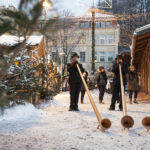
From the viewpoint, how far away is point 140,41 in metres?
11.5

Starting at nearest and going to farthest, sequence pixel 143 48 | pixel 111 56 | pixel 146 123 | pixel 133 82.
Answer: pixel 146 123, pixel 133 82, pixel 143 48, pixel 111 56

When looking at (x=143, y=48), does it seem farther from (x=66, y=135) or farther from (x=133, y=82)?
(x=66, y=135)

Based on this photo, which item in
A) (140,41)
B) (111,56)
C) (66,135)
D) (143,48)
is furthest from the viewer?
(111,56)

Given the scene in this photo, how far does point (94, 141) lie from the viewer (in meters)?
3.48

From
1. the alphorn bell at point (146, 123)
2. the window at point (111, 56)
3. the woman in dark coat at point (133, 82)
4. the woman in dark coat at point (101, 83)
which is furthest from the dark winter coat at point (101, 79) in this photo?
the window at point (111, 56)

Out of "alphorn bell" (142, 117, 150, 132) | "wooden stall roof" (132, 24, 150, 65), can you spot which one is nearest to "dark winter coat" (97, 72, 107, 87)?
"wooden stall roof" (132, 24, 150, 65)

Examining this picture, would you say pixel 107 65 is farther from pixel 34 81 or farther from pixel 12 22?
pixel 12 22

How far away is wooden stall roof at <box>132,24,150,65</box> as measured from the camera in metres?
8.61

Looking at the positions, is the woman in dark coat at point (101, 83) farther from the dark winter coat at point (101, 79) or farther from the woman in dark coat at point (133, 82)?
the woman in dark coat at point (133, 82)

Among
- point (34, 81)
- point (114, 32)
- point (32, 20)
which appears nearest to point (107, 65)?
point (114, 32)

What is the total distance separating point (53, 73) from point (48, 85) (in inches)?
28.4

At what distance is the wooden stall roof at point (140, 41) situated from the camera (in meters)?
8.61

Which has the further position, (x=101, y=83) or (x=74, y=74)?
(x=101, y=83)

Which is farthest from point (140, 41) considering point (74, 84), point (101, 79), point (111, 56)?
point (111, 56)
